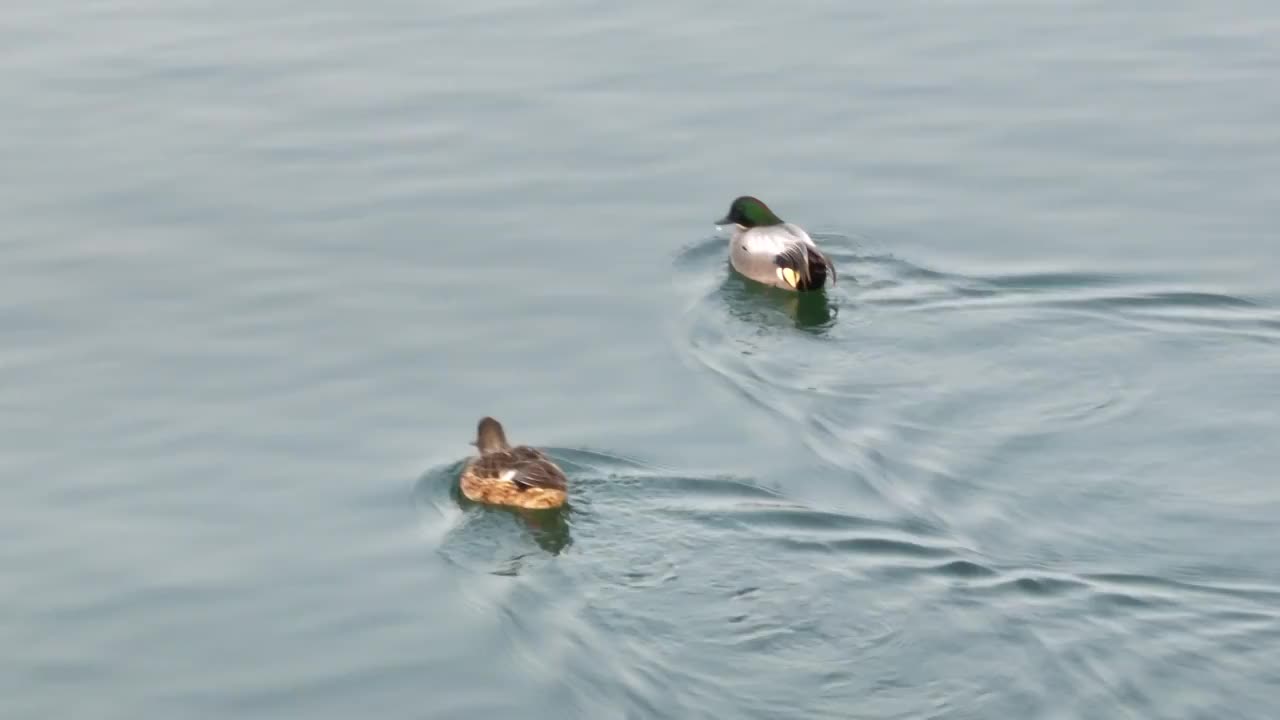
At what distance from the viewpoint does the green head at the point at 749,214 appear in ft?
57.7

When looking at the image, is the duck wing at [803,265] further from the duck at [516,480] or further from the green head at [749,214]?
the duck at [516,480]

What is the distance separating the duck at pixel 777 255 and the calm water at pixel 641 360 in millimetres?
175

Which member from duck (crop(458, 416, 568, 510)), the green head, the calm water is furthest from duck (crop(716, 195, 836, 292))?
duck (crop(458, 416, 568, 510))

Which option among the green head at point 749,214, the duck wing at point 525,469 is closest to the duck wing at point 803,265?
the green head at point 749,214

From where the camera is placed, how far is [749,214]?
698 inches

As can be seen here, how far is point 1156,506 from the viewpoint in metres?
12.9

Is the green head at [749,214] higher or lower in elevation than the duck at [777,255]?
higher

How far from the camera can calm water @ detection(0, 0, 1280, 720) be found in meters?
11.4

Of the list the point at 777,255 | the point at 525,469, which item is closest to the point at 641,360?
the point at 777,255

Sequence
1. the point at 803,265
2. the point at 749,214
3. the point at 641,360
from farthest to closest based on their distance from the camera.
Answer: the point at 749,214 < the point at 803,265 < the point at 641,360

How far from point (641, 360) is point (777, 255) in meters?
2.00

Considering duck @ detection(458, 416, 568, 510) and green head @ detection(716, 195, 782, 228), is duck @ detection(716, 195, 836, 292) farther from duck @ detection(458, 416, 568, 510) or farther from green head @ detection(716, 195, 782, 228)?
duck @ detection(458, 416, 568, 510)

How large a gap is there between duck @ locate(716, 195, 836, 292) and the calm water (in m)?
0.18

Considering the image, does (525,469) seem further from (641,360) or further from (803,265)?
(803,265)
